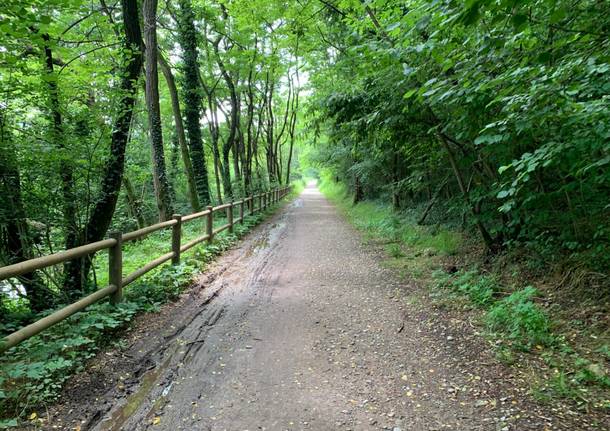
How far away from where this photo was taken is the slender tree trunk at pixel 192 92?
13438 millimetres

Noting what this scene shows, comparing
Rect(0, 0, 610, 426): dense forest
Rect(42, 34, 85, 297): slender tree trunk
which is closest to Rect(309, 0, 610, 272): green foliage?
Rect(0, 0, 610, 426): dense forest

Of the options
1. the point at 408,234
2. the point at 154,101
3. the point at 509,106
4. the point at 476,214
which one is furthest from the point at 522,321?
the point at 154,101

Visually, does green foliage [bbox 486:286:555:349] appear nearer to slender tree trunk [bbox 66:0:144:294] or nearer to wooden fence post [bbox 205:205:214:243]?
slender tree trunk [bbox 66:0:144:294]

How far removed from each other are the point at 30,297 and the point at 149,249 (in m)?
4.42

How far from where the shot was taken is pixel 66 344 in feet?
11.3

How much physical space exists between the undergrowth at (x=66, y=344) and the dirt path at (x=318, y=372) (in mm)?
509

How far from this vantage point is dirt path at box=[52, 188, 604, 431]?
2.75m

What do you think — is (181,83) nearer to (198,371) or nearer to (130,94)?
(130,94)

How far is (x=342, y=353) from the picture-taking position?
3.80m

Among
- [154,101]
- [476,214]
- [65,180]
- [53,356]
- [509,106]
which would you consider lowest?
[53,356]

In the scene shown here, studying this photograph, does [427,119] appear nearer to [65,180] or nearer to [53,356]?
[65,180]

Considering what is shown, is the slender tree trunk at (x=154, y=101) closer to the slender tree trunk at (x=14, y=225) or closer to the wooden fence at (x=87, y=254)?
the wooden fence at (x=87, y=254)

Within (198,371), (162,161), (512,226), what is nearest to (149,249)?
(162,161)

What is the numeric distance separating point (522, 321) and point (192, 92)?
1444cm
